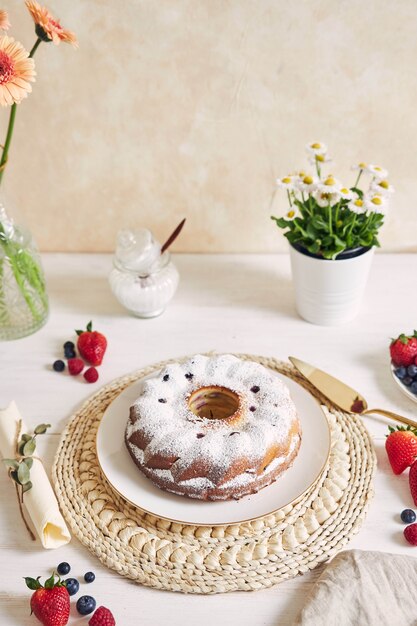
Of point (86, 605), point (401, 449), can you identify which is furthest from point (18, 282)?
point (401, 449)

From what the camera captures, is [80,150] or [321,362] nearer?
[321,362]

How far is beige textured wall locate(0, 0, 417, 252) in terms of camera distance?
4.49 feet

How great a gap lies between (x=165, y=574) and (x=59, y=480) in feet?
0.79

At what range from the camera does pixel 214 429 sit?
1.04 m

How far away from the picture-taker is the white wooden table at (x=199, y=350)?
909 millimetres

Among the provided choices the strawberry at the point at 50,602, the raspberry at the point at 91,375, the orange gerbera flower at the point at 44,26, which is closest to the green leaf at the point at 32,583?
the strawberry at the point at 50,602

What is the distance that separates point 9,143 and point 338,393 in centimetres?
72

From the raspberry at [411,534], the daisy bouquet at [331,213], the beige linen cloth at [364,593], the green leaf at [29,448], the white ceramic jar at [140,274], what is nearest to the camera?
the beige linen cloth at [364,593]

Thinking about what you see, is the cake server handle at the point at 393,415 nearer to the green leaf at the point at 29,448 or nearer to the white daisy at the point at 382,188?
the white daisy at the point at 382,188

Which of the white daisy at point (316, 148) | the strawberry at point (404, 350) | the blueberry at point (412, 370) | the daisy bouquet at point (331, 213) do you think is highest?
the white daisy at point (316, 148)

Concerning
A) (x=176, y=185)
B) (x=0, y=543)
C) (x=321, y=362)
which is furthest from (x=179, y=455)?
(x=176, y=185)

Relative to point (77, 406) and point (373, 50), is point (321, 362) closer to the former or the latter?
point (77, 406)

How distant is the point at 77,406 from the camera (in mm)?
1232

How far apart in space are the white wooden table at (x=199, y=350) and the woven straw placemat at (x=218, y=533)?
0.06ft
